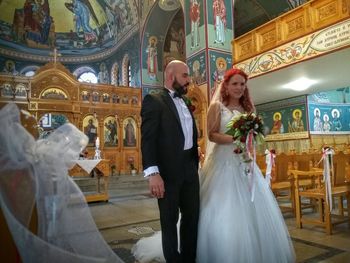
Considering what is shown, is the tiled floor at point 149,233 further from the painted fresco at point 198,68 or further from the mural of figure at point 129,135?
the mural of figure at point 129,135

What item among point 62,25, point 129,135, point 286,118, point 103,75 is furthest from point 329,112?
point 62,25

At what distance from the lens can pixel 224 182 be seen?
241 centimetres

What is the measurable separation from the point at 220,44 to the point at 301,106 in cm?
457

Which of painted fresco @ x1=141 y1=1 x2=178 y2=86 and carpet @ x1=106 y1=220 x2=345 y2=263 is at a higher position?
painted fresco @ x1=141 y1=1 x2=178 y2=86

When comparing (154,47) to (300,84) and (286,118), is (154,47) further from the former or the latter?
(300,84)

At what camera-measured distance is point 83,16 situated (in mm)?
20609

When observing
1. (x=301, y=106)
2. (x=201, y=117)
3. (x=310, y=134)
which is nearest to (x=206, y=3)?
(x=201, y=117)

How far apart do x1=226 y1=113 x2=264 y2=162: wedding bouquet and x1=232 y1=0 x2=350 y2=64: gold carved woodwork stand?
6232 mm

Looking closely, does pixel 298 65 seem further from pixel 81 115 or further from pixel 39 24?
pixel 39 24

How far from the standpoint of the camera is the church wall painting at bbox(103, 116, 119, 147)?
13.4 meters

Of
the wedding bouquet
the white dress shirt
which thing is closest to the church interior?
the white dress shirt

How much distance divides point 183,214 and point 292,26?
7928 millimetres

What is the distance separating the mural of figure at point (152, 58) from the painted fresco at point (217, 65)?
4.81m

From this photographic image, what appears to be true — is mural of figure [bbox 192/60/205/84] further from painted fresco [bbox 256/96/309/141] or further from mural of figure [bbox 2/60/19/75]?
mural of figure [bbox 2/60/19/75]
